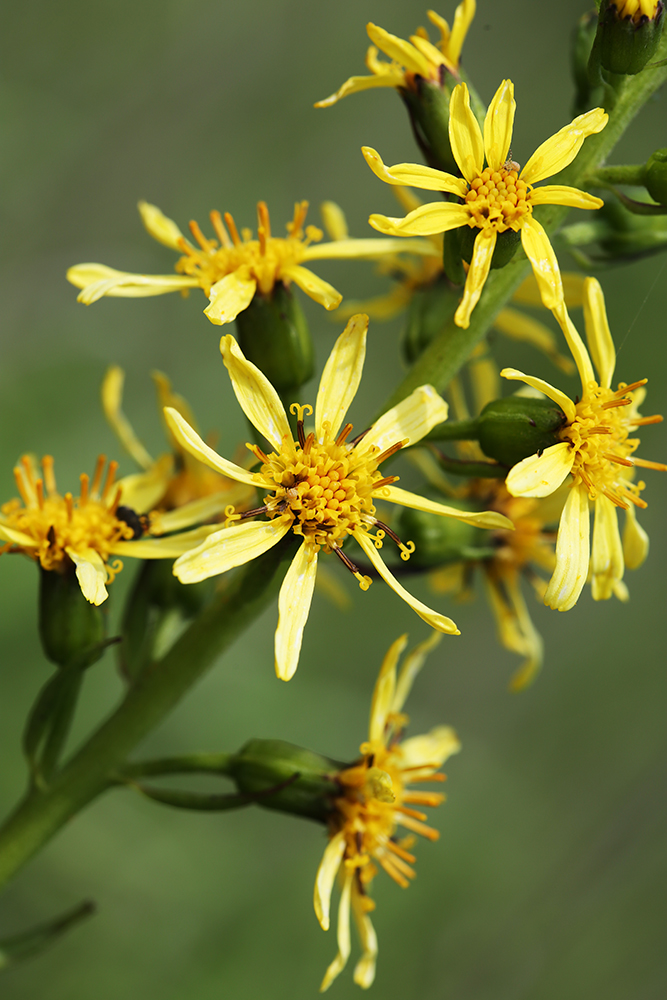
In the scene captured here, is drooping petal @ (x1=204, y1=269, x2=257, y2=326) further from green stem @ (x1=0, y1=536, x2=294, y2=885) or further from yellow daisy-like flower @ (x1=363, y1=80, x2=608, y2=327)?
green stem @ (x1=0, y1=536, x2=294, y2=885)

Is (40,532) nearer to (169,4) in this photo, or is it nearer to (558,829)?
(558,829)

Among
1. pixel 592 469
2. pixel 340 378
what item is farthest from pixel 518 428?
pixel 340 378

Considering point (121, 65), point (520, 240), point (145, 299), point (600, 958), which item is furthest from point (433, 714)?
point (121, 65)

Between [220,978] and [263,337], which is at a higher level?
[263,337]

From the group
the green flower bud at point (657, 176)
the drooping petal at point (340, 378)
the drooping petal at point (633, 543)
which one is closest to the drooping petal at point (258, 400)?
the drooping petal at point (340, 378)

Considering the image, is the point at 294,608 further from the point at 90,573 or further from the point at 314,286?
the point at 314,286

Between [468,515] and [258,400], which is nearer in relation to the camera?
[468,515]
